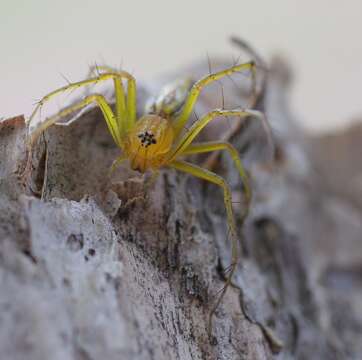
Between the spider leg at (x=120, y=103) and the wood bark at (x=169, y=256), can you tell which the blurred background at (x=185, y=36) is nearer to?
the wood bark at (x=169, y=256)

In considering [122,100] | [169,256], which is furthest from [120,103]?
[169,256]

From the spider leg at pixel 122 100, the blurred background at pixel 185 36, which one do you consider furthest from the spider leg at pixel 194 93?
the blurred background at pixel 185 36

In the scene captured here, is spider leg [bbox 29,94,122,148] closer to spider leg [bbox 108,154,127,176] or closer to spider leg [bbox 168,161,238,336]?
spider leg [bbox 108,154,127,176]

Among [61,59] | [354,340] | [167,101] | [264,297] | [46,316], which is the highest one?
[61,59]

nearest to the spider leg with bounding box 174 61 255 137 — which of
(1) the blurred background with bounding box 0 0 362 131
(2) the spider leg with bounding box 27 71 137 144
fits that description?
(2) the spider leg with bounding box 27 71 137 144

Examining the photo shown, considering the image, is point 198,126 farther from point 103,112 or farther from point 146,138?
point 103,112

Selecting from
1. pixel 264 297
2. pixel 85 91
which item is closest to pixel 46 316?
pixel 264 297

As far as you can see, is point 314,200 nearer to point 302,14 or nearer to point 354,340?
point 354,340
